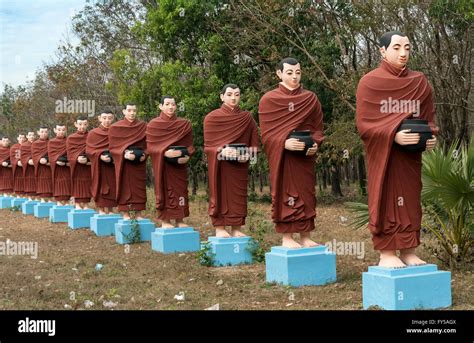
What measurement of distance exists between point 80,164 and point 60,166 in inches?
76.2

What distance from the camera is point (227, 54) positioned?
20109 mm

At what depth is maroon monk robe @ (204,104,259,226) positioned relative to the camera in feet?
34.3

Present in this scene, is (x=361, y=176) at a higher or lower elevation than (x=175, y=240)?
higher

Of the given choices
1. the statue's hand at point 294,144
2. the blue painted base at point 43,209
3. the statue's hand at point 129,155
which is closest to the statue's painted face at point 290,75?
the statue's hand at point 294,144

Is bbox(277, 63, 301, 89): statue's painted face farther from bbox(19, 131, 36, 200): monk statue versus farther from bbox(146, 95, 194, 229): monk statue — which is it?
bbox(19, 131, 36, 200): monk statue

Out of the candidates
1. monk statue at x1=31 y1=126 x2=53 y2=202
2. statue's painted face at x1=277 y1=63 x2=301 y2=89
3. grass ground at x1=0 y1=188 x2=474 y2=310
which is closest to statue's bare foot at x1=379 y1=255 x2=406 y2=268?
grass ground at x1=0 y1=188 x2=474 y2=310

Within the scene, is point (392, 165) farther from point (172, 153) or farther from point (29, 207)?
point (29, 207)

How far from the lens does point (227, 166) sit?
1061cm

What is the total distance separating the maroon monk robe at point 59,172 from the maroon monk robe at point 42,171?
1.74m

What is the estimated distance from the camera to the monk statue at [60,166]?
18766 mm

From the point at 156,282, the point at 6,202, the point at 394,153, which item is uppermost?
the point at 394,153

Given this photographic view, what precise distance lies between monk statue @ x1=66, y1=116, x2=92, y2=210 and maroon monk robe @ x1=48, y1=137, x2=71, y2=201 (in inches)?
63.6

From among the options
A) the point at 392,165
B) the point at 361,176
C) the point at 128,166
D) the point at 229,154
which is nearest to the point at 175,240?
the point at 128,166

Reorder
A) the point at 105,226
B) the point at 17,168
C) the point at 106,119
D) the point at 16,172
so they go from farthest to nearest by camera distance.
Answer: the point at 16,172, the point at 17,168, the point at 106,119, the point at 105,226
